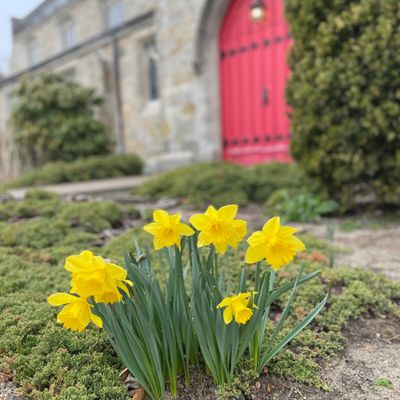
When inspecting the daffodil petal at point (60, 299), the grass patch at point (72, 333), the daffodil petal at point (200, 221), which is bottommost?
the grass patch at point (72, 333)

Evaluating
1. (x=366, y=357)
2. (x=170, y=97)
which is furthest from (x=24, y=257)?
(x=170, y=97)

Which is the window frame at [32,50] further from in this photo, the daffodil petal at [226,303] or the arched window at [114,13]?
the daffodil petal at [226,303]

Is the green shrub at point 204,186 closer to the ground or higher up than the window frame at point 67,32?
closer to the ground

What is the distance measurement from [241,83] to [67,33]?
34.6ft

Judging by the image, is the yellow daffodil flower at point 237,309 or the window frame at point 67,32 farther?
the window frame at point 67,32

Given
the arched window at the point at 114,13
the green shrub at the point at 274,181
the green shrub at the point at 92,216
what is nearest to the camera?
the green shrub at the point at 92,216

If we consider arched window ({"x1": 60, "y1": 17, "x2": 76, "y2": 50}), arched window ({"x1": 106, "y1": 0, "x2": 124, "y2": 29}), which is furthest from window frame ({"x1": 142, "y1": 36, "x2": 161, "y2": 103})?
arched window ({"x1": 60, "y1": 17, "x2": 76, "y2": 50})

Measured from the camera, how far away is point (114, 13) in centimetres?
1301

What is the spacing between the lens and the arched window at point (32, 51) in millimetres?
17469

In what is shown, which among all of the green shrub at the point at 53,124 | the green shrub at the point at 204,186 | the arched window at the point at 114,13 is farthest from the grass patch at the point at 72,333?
the arched window at the point at 114,13

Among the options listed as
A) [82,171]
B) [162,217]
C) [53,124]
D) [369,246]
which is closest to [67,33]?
[53,124]

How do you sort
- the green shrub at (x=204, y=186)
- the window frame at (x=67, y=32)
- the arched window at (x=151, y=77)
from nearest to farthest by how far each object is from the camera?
the green shrub at (x=204, y=186), the arched window at (x=151, y=77), the window frame at (x=67, y=32)

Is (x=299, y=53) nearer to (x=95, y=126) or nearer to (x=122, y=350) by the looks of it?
(x=122, y=350)

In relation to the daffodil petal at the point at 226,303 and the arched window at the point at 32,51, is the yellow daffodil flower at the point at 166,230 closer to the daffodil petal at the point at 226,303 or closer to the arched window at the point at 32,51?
the daffodil petal at the point at 226,303
